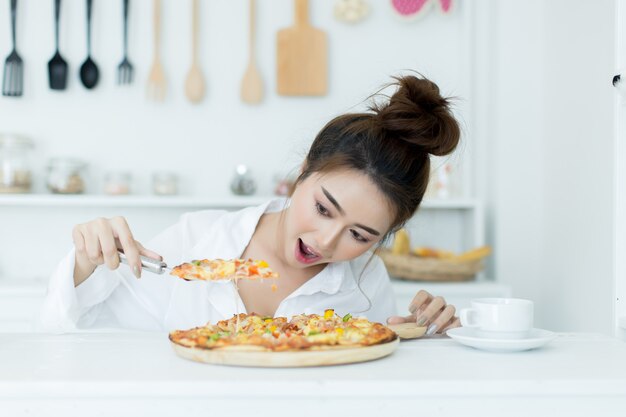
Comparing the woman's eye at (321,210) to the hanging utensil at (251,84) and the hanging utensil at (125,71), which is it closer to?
the hanging utensil at (251,84)

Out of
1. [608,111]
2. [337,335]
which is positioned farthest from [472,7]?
[337,335]

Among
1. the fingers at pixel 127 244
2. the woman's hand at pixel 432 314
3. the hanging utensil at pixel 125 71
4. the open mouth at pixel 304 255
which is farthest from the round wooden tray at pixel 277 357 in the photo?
the hanging utensil at pixel 125 71

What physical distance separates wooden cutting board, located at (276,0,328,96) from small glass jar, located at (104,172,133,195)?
0.69 meters

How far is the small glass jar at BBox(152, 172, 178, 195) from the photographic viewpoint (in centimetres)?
278

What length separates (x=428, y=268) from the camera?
2609 mm

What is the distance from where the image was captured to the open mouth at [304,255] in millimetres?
1536

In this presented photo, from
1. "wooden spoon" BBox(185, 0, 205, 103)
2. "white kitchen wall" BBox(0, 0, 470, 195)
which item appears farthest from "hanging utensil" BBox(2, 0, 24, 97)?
"wooden spoon" BBox(185, 0, 205, 103)

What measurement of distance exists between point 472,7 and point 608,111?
0.99 m

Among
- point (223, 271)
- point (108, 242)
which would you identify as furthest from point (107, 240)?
point (223, 271)

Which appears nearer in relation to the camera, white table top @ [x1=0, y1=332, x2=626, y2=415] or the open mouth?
white table top @ [x1=0, y1=332, x2=626, y2=415]

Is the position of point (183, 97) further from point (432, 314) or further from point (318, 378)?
point (318, 378)

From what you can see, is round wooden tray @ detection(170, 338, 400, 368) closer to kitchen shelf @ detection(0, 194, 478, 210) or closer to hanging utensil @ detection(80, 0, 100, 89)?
kitchen shelf @ detection(0, 194, 478, 210)

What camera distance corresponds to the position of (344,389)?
0.86 m

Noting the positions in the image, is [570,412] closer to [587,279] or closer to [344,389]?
[344,389]
